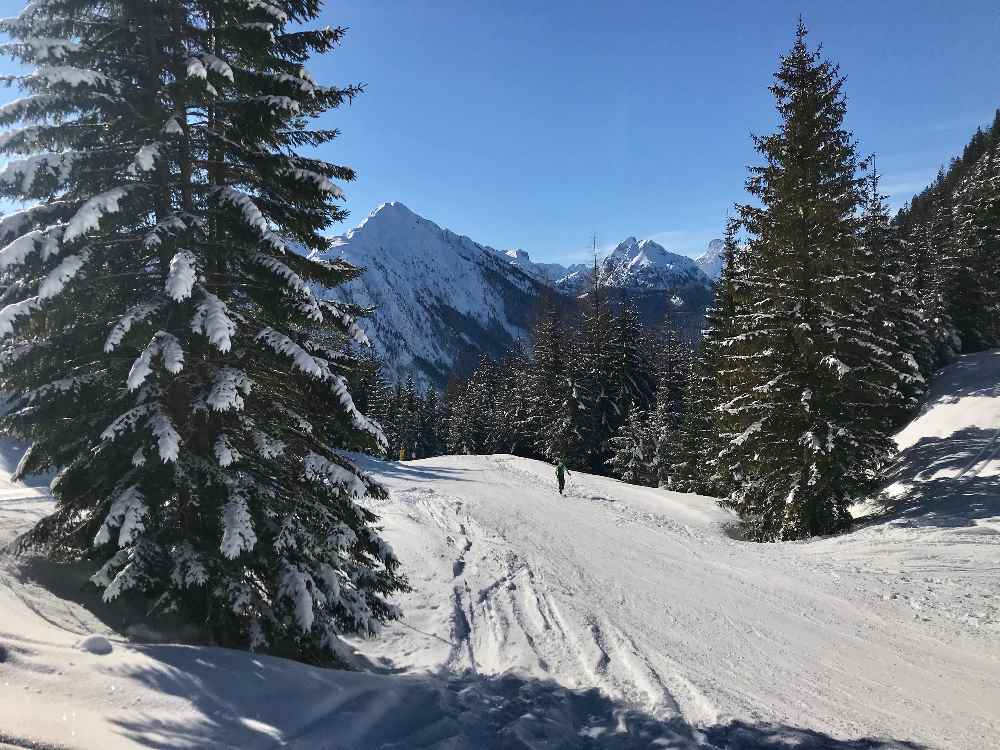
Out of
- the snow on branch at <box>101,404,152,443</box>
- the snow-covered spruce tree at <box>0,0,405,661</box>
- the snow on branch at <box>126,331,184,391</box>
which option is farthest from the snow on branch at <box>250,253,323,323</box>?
the snow on branch at <box>101,404,152,443</box>

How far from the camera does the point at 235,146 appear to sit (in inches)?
259

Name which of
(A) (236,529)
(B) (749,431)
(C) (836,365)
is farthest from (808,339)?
(A) (236,529)

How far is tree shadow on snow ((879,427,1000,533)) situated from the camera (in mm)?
13125

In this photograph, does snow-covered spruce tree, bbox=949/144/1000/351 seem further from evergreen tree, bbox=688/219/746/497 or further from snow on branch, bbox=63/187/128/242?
snow on branch, bbox=63/187/128/242

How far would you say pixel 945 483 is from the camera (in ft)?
48.8

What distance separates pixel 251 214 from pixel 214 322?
134cm

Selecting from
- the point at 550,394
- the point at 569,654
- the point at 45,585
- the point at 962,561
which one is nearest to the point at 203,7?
the point at 45,585

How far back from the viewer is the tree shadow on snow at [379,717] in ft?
14.2

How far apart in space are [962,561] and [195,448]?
1402cm

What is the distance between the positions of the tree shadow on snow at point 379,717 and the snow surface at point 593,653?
23mm

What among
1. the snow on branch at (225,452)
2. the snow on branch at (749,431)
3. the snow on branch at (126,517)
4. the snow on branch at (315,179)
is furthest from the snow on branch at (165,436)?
the snow on branch at (749,431)

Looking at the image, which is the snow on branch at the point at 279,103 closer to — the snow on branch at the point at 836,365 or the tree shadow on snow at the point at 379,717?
the tree shadow on snow at the point at 379,717

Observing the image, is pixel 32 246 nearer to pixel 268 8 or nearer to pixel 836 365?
pixel 268 8

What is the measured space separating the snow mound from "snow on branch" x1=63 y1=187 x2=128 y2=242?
3.61 meters
